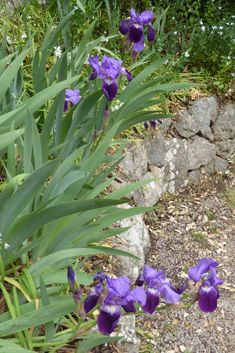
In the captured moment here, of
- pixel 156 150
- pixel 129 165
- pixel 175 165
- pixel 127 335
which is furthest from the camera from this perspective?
pixel 175 165

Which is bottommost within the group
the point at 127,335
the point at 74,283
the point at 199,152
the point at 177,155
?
the point at 199,152

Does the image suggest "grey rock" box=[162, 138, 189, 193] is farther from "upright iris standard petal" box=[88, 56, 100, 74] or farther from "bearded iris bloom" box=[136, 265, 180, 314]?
"bearded iris bloom" box=[136, 265, 180, 314]

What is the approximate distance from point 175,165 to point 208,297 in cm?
249

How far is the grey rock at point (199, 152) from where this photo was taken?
11.3 feet

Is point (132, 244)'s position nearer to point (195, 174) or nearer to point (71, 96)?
point (71, 96)

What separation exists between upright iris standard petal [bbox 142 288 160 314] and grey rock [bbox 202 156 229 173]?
285cm

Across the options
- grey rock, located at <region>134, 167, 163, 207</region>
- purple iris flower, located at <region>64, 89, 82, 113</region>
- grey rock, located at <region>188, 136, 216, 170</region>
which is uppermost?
purple iris flower, located at <region>64, 89, 82, 113</region>

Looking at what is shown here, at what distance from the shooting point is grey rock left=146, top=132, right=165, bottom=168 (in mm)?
3002

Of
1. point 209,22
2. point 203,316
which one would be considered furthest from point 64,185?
point 209,22

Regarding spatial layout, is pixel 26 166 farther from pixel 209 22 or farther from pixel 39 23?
pixel 209 22

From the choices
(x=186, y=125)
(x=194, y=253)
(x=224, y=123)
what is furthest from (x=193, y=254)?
(x=224, y=123)

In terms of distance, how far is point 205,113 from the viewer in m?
3.50

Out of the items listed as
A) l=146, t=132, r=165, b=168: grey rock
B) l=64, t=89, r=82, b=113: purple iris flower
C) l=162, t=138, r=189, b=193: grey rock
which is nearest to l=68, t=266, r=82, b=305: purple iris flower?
l=64, t=89, r=82, b=113: purple iris flower

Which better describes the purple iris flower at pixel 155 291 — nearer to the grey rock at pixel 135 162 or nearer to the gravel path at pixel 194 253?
the gravel path at pixel 194 253
